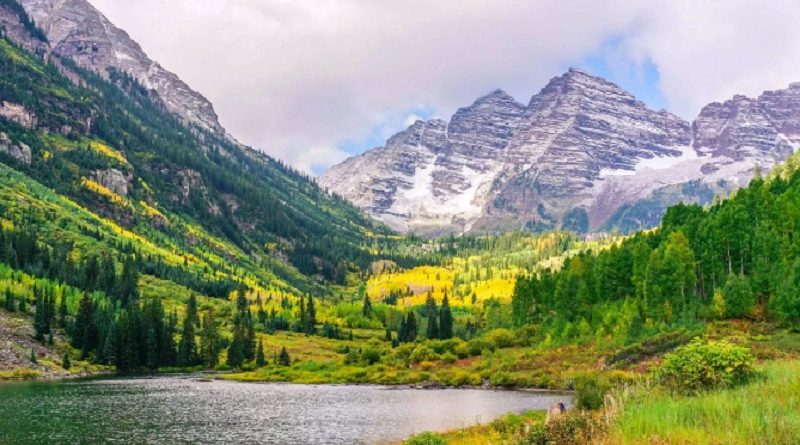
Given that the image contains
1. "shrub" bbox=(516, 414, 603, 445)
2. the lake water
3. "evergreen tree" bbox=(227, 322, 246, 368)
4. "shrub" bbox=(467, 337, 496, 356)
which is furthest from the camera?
"evergreen tree" bbox=(227, 322, 246, 368)

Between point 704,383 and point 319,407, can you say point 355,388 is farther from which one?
point 704,383

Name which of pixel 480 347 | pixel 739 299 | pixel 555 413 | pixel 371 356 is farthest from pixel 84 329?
pixel 555 413

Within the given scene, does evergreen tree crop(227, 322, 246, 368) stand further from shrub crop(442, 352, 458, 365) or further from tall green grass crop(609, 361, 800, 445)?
tall green grass crop(609, 361, 800, 445)

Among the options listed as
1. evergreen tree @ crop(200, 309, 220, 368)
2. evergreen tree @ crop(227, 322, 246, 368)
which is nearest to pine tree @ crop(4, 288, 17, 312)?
evergreen tree @ crop(200, 309, 220, 368)

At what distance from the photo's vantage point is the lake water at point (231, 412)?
67688mm

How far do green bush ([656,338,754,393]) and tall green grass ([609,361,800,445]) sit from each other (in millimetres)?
4030

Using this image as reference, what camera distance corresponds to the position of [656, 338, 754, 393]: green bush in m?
37.2

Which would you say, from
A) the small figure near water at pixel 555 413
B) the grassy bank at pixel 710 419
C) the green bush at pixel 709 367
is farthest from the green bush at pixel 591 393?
the grassy bank at pixel 710 419

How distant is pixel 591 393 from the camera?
205 ft

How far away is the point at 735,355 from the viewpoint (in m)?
37.4

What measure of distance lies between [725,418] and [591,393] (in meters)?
38.2

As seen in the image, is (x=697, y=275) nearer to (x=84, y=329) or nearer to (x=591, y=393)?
(x=591, y=393)

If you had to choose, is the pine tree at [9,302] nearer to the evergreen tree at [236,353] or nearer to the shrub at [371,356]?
the evergreen tree at [236,353]

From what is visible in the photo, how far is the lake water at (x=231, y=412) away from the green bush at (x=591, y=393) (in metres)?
12.7
